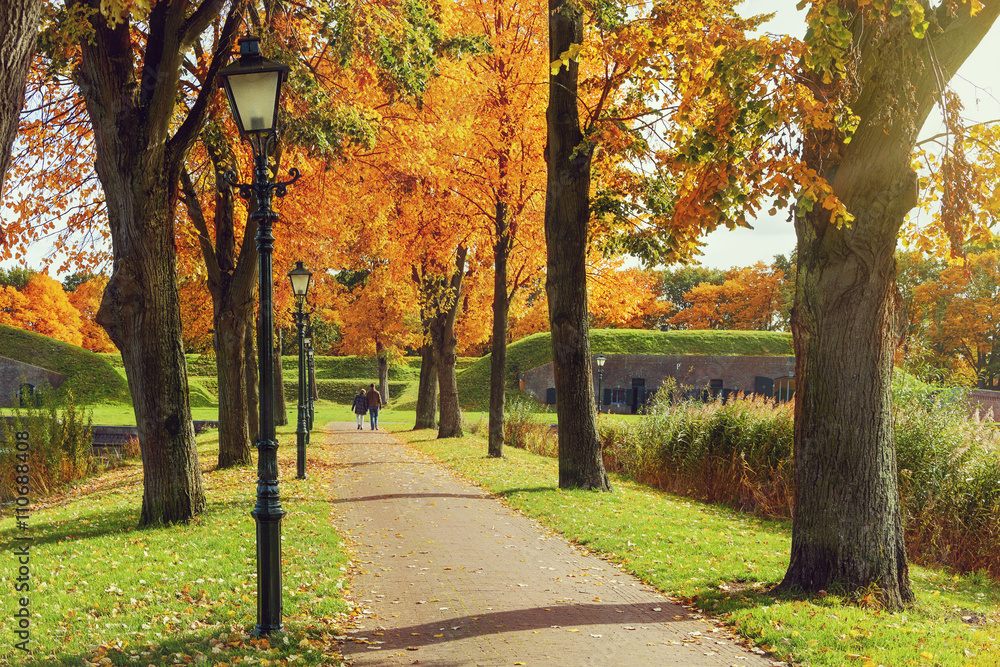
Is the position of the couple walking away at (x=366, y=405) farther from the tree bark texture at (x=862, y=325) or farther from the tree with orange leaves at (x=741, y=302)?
the tree with orange leaves at (x=741, y=302)

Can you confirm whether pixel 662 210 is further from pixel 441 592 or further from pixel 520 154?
pixel 441 592

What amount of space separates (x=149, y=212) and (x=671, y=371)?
38.5 meters

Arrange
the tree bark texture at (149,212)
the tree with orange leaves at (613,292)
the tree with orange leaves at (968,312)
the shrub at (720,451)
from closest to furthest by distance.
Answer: the tree bark texture at (149,212) < the shrub at (720,451) < the tree with orange leaves at (613,292) < the tree with orange leaves at (968,312)

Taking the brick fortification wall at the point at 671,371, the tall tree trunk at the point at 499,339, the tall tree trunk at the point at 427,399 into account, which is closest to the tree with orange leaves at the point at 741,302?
the brick fortification wall at the point at 671,371

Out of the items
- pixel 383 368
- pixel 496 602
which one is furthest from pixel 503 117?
pixel 383 368

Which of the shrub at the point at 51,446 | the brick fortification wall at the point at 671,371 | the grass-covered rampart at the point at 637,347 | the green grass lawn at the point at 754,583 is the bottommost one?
the green grass lawn at the point at 754,583

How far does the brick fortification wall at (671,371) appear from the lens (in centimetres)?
4438

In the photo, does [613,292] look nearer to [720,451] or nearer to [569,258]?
[720,451]

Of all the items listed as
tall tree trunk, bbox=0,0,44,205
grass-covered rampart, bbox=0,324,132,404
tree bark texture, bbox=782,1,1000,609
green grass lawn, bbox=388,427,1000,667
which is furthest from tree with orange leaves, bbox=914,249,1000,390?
tall tree trunk, bbox=0,0,44,205

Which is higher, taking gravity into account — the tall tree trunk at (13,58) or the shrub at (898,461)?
the tall tree trunk at (13,58)

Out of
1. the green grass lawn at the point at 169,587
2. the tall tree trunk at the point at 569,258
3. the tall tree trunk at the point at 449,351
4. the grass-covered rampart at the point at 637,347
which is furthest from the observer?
the grass-covered rampart at the point at 637,347

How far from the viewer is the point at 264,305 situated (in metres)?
5.42

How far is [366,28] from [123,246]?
170 inches

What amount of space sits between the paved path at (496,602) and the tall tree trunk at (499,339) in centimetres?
676
